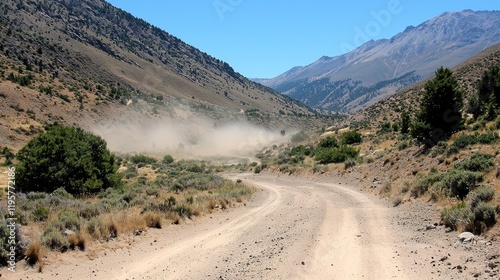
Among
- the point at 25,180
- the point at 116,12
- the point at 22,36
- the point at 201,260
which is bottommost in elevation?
the point at 201,260

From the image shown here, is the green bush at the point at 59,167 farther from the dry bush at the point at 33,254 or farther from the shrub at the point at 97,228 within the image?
the dry bush at the point at 33,254

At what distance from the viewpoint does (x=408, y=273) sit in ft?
26.8

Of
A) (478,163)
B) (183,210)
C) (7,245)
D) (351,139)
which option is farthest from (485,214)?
(351,139)

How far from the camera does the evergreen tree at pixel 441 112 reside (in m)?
28.9

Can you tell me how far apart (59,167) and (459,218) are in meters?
22.4

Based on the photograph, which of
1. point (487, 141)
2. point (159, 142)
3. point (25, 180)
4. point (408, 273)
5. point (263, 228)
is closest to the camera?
point (408, 273)

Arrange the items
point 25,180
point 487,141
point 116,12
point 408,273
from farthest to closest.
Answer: point 116,12 < point 25,180 < point 487,141 < point 408,273

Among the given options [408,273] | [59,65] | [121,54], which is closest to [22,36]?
[59,65]

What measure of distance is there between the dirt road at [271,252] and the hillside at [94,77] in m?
50.1

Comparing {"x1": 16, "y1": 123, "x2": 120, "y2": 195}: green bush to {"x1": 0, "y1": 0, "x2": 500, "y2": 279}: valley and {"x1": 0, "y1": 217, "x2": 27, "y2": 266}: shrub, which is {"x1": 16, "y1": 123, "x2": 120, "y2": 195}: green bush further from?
{"x1": 0, "y1": 217, "x2": 27, "y2": 266}: shrub

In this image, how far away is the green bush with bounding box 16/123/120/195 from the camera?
940 inches

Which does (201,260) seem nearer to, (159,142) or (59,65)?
(159,142)

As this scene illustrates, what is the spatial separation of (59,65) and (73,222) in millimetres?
99592

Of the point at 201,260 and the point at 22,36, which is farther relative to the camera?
the point at 22,36
